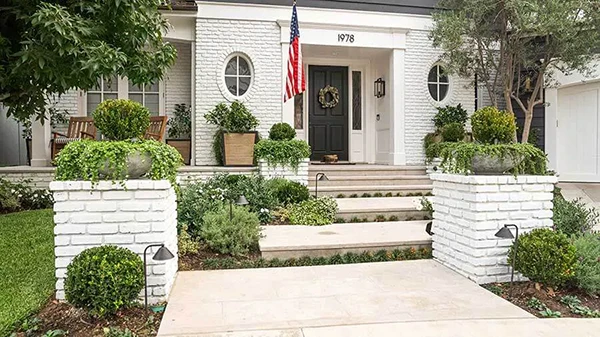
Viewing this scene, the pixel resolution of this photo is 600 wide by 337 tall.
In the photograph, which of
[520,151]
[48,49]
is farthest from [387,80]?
[48,49]

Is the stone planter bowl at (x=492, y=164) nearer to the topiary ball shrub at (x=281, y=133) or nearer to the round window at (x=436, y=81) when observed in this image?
the topiary ball shrub at (x=281, y=133)

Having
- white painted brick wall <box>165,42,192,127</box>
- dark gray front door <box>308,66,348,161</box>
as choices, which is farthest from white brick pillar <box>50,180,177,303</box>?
dark gray front door <box>308,66,348,161</box>

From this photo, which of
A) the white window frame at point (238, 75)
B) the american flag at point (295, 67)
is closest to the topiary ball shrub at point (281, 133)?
the american flag at point (295, 67)

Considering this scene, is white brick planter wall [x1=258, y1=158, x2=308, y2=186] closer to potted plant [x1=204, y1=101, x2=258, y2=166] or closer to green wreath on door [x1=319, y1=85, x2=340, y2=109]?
potted plant [x1=204, y1=101, x2=258, y2=166]

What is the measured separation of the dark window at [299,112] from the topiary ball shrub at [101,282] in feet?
22.1

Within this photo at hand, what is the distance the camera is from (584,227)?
15.6 ft

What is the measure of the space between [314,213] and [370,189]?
187 cm

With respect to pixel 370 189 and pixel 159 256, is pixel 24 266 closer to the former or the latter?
pixel 159 256

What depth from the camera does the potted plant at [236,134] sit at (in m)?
7.58

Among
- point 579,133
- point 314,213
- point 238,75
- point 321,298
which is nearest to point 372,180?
point 314,213

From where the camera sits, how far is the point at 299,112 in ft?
Answer: 30.6

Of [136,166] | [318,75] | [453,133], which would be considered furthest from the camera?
[318,75]

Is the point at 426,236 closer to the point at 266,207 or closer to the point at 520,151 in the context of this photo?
the point at 520,151

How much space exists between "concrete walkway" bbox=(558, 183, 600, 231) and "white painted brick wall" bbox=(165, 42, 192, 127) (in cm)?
736
